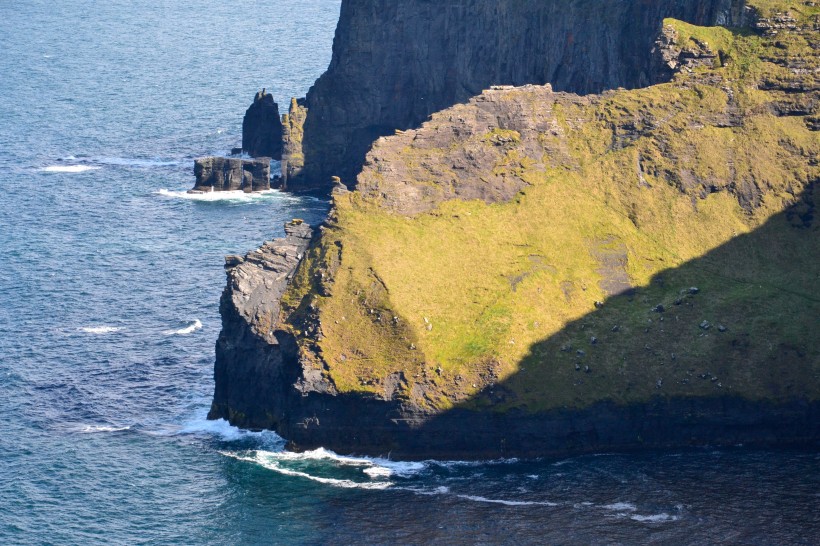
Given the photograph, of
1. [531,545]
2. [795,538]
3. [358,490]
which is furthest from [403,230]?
[795,538]

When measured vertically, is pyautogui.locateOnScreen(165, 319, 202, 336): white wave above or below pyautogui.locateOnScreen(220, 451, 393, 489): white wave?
above

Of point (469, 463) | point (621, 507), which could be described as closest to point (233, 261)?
point (469, 463)

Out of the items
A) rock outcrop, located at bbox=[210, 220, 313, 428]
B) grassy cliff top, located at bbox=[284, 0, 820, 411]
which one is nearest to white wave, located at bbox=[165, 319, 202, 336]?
rock outcrop, located at bbox=[210, 220, 313, 428]

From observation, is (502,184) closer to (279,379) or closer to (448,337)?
(448,337)

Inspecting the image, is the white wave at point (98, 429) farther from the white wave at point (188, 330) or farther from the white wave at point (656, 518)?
the white wave at point (656, 518)

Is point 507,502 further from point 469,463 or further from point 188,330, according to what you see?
point 188,330

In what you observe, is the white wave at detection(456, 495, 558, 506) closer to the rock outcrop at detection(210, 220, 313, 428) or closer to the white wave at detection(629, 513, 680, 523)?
the white wave at detection(629, 513, 680, 523)
